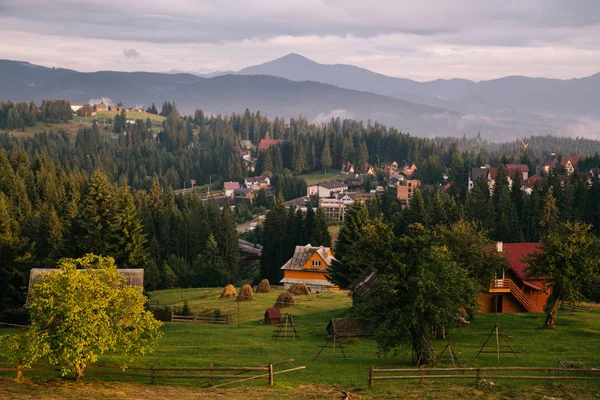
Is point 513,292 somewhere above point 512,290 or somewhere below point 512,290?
below

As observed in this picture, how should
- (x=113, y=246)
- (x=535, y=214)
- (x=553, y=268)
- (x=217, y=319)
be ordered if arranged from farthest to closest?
(x=535, y=214) < (x=113, y=246) < (x=217, y=319) < (x=553, y=268)

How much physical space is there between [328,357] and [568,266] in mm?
16412

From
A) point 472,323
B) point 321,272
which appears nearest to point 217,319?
point 472,323

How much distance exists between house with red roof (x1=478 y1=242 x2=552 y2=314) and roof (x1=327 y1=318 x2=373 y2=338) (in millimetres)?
14492

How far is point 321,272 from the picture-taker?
278 ft

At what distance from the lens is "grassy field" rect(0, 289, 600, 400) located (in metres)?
30.0

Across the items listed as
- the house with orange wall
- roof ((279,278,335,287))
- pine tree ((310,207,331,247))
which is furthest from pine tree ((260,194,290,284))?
roof ((279,278,335,287))

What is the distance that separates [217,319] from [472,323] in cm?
1977

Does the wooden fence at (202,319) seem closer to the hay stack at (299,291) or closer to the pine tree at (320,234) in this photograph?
the hay stack at (299,291)

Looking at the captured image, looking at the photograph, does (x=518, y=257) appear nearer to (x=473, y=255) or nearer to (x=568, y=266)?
(x=473, y=255)

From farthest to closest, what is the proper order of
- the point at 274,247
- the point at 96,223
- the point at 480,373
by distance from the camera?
the point at 274,247
the point at 96,223
the point at 480,373

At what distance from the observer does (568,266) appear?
43406 millimetres

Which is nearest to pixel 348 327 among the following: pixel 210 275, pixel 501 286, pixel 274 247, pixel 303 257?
Answer: pixel 501 286

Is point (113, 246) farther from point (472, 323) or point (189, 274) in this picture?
point (472, 323)
